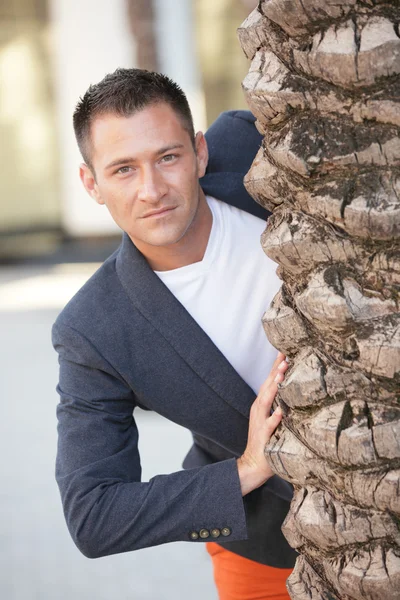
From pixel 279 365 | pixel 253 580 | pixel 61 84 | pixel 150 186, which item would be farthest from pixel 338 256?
pixel 61 84

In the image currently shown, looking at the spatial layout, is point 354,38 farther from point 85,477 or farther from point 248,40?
point 85,477

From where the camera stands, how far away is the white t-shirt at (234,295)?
81.0 inches

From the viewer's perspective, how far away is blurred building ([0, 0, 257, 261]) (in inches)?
372

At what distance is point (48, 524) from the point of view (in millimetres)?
4113

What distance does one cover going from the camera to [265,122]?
1.19 metres

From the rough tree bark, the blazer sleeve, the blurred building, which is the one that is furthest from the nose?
the blurred building

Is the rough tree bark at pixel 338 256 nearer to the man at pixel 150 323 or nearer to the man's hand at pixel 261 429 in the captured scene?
the man's hand at pixel 261 429

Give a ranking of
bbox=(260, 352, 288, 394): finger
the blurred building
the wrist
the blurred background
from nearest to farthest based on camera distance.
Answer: bbox=(260, 352, 288, 394): finger → the wrist → the blurred background → the blurred building

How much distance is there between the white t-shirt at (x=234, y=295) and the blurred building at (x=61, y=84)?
675 centimetres

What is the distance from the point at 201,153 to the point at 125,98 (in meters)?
0.29

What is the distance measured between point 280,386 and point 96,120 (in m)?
0.95

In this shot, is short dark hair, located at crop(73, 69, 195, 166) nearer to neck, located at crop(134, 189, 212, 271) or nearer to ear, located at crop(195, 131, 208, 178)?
ear, located at crop(195, 131, 208, 178)

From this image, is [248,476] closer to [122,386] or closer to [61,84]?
[122,386]

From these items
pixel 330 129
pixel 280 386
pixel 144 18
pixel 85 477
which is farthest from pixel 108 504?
pixel 144 18
